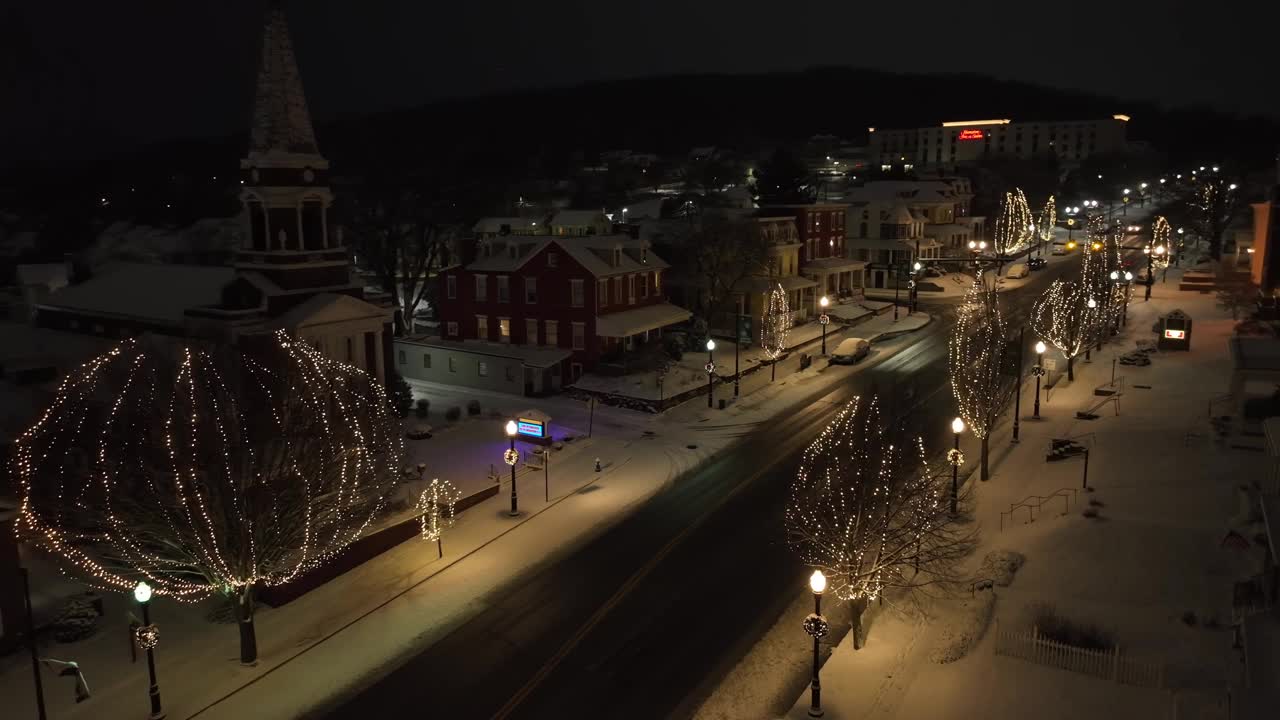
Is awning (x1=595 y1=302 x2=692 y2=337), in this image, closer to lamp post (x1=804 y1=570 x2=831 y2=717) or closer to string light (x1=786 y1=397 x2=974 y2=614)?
string light (x1=786 y1=397 x2=974 y2=614)

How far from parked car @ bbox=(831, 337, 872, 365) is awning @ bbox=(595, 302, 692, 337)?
8743mm

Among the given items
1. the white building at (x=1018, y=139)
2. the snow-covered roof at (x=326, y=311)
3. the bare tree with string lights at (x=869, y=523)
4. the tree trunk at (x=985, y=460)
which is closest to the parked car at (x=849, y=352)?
the tree trunk at (x=985, y=460)

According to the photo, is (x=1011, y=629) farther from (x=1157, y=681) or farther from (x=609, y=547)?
(x=609, y=547)

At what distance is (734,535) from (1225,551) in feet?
41.1

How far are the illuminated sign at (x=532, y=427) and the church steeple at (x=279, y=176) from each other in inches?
411

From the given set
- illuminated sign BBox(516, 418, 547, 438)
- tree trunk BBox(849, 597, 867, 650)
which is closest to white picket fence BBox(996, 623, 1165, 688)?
tree trunk BBox(849, 597, 867, 650)

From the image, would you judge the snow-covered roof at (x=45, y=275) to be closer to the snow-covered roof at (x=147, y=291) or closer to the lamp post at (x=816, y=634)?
the snow-covered roof at (x=147, y=291)

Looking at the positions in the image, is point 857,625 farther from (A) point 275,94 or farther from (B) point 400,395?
(A) point 275,94

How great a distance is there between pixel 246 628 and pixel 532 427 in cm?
1663

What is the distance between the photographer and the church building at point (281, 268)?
35.7 m

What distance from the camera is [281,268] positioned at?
36.2 metres

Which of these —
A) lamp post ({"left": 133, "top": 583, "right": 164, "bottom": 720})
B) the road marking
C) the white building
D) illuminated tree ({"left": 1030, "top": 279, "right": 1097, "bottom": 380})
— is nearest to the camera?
lamp post ({"left": 133, "top": 583, "right": 164, "bottom": 720})

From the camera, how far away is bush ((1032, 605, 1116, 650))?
60.4 feet

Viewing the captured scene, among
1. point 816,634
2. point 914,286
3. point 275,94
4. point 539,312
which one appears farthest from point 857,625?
point 914,286
